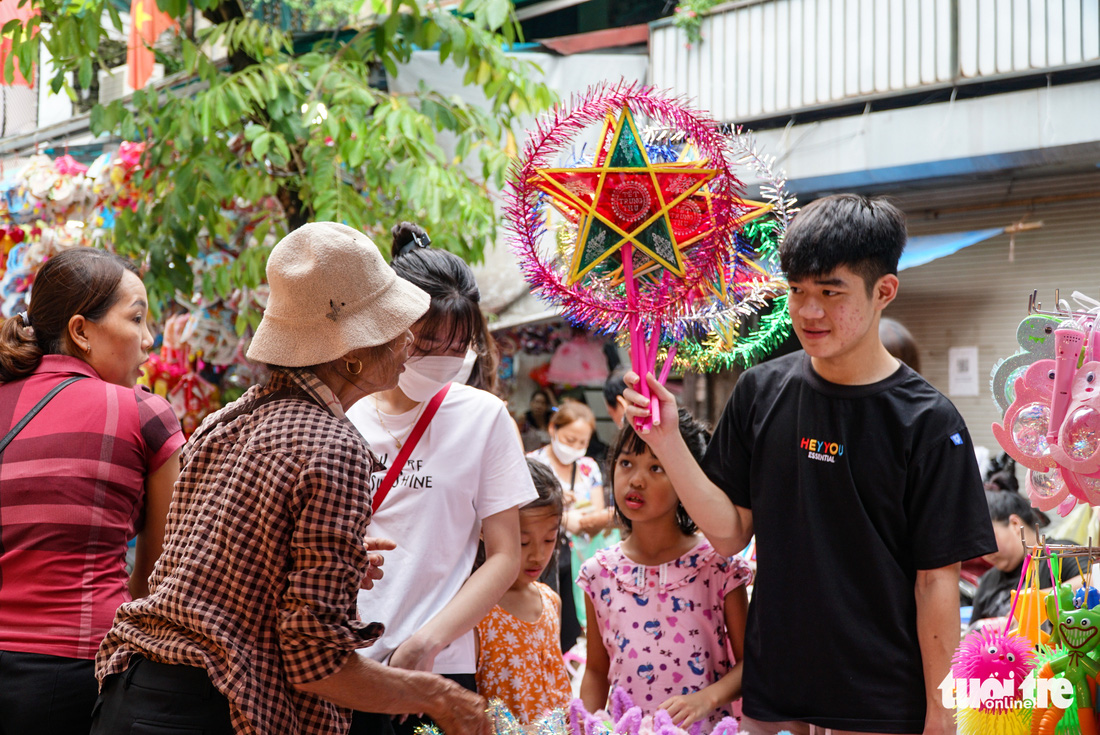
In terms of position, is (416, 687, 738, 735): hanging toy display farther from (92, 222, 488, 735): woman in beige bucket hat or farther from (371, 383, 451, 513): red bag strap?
(371, 383, 451, 513): red bag strap

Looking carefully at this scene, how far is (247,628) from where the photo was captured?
4.56 ft

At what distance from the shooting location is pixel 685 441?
7.79ft

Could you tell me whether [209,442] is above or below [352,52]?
below

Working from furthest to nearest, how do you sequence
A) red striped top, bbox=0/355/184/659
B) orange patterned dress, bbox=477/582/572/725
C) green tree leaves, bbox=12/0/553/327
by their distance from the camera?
1. green tree leaves, bbox=12/0/553/327
2. orange patterned dress, bbox=477/582/572/725
3. red striped top, bbox=0/355/184/659

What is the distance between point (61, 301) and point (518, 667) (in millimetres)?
1383

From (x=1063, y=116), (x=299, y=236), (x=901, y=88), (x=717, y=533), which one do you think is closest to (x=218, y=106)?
(x=299, y=236)

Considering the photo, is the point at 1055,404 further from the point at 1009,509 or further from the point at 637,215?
the point at 1009,509

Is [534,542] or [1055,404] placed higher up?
[1055,404]

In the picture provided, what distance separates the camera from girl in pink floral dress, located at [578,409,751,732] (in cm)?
218

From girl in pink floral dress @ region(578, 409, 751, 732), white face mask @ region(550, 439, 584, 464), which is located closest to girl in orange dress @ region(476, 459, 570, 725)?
girl in pink floral dress @ region(578, 409, 751, 732)

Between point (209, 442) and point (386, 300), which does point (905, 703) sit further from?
point (209, 442)

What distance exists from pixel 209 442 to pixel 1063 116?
5.08 m

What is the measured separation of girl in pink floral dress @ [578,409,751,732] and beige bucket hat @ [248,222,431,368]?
3.27 feet

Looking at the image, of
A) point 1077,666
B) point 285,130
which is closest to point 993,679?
point 1077,666
